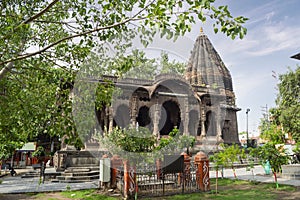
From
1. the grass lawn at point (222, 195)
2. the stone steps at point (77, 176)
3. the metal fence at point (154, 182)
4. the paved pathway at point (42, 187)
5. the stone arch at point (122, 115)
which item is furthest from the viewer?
the stone arch at point (122, 115)

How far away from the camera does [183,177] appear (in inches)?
386

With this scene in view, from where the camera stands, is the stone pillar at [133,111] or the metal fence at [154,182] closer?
the metal fence at [154,182]

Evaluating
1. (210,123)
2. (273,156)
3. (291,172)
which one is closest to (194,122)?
(210,123)

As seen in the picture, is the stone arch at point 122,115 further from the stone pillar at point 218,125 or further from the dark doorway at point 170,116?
the stone pillar at point 218,125

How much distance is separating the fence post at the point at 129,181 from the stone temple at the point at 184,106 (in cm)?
1275

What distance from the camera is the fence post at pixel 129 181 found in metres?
8.60

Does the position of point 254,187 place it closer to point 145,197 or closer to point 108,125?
point 145,197

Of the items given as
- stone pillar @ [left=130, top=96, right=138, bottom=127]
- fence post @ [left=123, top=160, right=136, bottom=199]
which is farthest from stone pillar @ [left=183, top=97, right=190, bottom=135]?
fence post @ [left=123, top=160, right=136, bottom=199]

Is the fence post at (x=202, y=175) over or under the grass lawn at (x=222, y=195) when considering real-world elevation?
over

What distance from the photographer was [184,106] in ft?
85.9

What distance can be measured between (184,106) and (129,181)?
18191mm

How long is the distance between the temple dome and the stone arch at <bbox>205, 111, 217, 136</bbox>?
4113 mm

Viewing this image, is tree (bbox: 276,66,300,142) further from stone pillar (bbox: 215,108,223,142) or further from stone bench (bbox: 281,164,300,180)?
stone bench (bbox: 281,164,300,180)

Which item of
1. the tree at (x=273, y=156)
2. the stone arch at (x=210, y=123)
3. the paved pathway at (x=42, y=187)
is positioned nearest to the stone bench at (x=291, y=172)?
the tree at (x=273, y=156)
